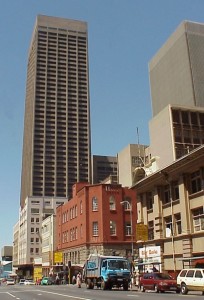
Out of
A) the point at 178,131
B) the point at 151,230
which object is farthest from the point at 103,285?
the point at 178,131

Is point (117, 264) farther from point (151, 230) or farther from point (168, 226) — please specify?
point (151, 230)

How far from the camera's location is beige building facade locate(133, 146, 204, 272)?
129 ft

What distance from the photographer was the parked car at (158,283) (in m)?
31.8

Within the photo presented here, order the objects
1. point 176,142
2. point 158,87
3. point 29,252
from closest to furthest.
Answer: point 176,142 < point 29,252 < point 158,87

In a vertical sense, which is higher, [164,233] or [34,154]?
[34,154]

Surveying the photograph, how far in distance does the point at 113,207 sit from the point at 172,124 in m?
51.0

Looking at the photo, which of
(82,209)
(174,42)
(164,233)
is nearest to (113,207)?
(82,209)

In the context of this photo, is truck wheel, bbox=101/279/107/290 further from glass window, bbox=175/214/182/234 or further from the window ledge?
the window ledge

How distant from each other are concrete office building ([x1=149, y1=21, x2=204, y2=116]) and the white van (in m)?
123

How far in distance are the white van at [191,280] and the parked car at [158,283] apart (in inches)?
59.5

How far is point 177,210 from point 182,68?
123 meters

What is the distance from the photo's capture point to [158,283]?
106 feet

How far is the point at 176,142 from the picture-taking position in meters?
110

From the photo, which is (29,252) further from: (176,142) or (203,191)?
(203,191)
